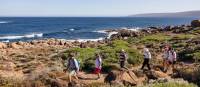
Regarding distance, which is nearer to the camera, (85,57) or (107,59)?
(107,59)

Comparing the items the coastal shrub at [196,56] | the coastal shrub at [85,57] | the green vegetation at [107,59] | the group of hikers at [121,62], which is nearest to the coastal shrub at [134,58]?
the green vegetation at [107,59]

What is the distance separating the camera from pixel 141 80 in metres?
23.4

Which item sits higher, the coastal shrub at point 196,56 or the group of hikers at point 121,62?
the group of hikers at point 121,62

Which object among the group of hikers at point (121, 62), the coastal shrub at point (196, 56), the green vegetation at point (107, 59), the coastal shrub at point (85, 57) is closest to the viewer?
the group of hikers at point (121, 62)

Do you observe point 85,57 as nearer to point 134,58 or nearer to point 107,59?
point 107,59

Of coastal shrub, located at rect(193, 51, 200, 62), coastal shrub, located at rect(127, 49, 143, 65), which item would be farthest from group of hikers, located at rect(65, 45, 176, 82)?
coastal shrub, located at rect(193, 51, 200, 62)

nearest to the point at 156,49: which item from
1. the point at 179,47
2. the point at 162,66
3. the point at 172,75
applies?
the point at 179,47

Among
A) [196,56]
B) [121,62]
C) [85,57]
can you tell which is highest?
[121,62]

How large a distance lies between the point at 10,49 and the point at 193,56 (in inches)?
904

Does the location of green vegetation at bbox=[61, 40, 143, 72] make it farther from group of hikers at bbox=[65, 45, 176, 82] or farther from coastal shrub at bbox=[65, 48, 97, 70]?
group of hikers at bbox=[65, 45, 176, 82]

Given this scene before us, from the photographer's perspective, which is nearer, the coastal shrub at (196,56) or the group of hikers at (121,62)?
the group of hikers at (121,62)

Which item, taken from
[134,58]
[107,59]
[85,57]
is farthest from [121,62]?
[85,57]

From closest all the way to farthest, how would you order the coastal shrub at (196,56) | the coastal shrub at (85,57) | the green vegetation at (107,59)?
the green vegetation at (107,59)
the coastal shrub at (85,57)
the coastal shrub at (196,56)

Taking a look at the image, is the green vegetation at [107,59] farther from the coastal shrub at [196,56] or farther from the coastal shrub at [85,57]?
the coastal shrub at [196,56]
